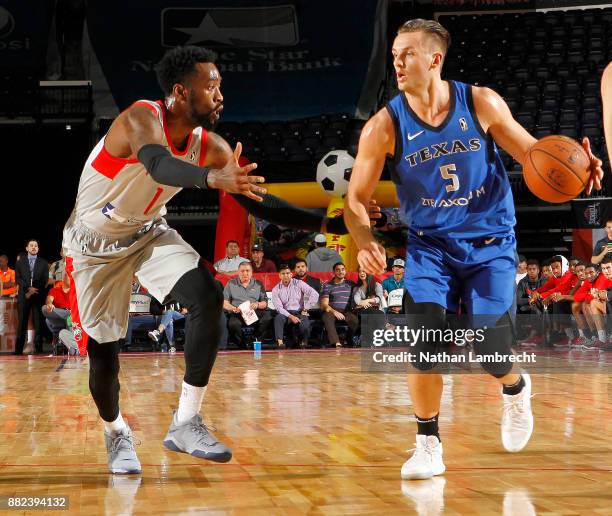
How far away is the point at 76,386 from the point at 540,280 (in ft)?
25.0

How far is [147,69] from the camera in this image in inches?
688

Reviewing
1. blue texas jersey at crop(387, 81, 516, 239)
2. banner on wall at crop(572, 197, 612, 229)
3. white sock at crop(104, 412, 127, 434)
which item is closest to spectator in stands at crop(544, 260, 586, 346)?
banner on wall at crop(572, 197, 612, 229)

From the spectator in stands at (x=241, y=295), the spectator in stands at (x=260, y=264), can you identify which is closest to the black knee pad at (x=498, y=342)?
the spectator in stands at (x=241, y=295)

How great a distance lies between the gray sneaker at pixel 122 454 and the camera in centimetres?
354

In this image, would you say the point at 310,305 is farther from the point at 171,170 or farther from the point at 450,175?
the point at 171,170

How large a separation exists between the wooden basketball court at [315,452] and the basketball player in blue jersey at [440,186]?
1.51ft

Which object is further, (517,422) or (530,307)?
(530,307)

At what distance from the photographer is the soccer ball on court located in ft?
45.2

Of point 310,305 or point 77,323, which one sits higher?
point 77,323

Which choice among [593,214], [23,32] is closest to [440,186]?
[593,214]

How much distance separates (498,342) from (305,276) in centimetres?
902

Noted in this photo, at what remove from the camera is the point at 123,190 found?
3566mm

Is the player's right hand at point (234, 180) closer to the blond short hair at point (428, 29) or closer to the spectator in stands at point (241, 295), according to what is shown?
the blond short hair at point (428, 29)

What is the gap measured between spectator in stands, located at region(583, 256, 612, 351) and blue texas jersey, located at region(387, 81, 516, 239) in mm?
7909
